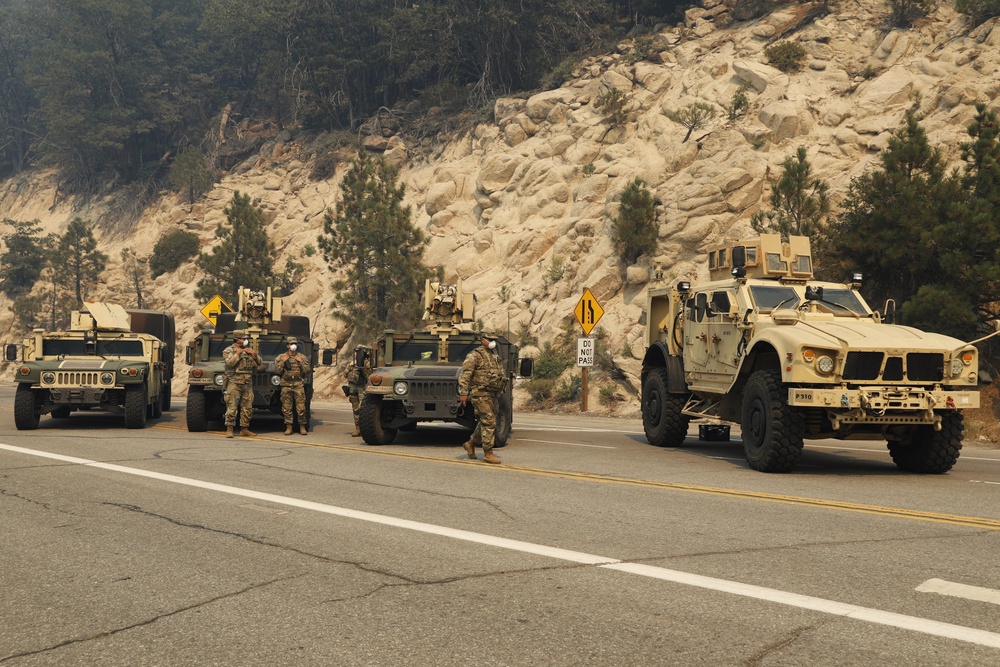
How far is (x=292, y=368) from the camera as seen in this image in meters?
15.6

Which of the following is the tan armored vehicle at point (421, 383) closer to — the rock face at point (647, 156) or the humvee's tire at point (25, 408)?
the humvee's tire at point (25, 408)

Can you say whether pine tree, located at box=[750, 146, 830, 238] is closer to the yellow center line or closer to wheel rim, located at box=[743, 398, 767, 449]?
wheel rim, located at box=[743, 398, 767, 449]

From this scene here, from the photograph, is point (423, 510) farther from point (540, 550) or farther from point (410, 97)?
point (410, 97)

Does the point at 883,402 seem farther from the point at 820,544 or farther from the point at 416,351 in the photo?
the point at 416,351

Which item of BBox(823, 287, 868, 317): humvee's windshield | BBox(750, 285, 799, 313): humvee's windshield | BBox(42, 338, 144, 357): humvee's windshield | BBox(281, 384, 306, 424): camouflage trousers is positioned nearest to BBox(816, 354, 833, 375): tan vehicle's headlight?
BBox(750, 285, 799, 313): humvee's windshield

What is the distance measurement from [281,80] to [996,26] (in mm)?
36401

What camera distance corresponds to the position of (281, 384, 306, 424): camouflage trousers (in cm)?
1591

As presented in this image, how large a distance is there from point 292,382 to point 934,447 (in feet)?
33.4

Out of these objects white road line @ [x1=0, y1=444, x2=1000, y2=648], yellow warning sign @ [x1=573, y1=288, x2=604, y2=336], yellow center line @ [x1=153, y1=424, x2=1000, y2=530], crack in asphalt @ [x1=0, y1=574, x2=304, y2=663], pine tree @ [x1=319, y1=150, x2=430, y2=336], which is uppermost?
pine tree @ [x1=319, y1=150, x2=430, y2=336]

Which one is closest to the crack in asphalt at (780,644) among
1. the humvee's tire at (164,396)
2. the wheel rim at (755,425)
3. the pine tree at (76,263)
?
the wheel rim at (755,425)

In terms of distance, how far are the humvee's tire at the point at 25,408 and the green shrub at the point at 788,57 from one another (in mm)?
27555

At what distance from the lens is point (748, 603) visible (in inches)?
185

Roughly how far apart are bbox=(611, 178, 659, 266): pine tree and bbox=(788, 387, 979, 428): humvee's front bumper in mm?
17967

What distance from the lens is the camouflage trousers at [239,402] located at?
15.2 meters
